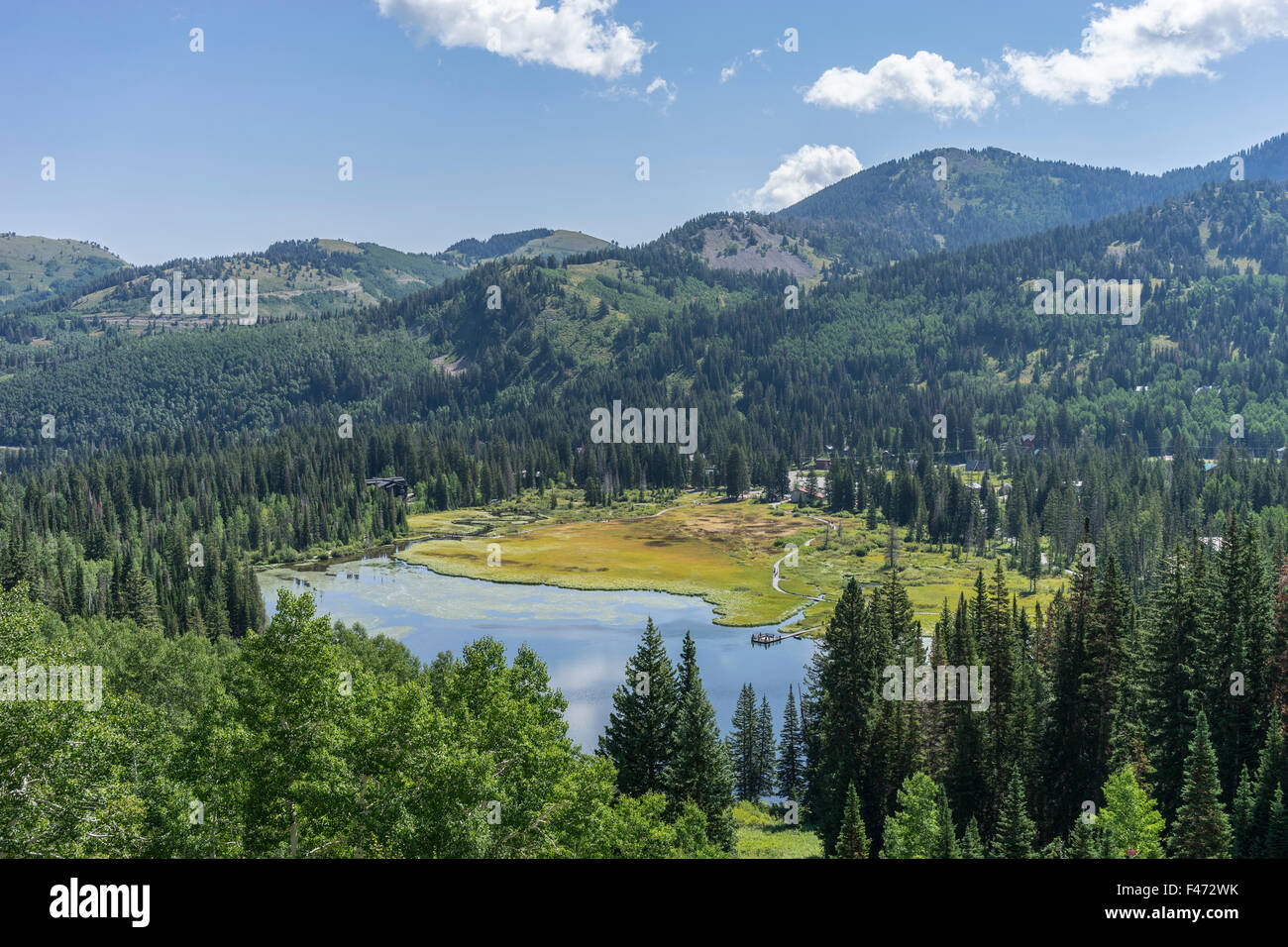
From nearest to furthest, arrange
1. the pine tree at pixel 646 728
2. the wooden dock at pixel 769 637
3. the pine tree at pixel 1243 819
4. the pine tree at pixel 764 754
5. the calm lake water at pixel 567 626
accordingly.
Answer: the pine tree at pixel 1243 819
the pine tree at pixel 646 728
the pine tree at pixel 764 754
the calm lake water at pixel 567 626
the wooden dock at pixel 769 637

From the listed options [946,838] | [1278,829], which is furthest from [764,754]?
[1278,829]

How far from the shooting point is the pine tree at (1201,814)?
1914 inches

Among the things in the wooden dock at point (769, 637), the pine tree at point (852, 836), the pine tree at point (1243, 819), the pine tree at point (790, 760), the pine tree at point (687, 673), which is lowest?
the pine tree at point (790, 760)

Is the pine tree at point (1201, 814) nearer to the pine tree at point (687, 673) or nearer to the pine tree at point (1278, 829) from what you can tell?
the pine tree at point (1278, 829)

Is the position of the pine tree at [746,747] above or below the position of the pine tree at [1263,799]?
below

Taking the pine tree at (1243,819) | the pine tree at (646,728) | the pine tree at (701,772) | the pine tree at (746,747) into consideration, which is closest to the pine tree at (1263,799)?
the pine tree at (1243,819)

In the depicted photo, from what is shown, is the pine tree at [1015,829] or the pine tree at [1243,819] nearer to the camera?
the pine tree at [1243,819]

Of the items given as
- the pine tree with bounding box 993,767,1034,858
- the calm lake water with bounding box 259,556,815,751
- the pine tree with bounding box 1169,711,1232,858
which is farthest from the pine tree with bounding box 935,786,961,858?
the calm lake water with bounding box 259,556,815,751

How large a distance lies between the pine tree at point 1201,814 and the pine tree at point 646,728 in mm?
27504

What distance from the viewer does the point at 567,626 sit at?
140m

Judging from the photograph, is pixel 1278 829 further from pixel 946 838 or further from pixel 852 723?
pixel 852 723

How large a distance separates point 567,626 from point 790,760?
55042 millimetres
